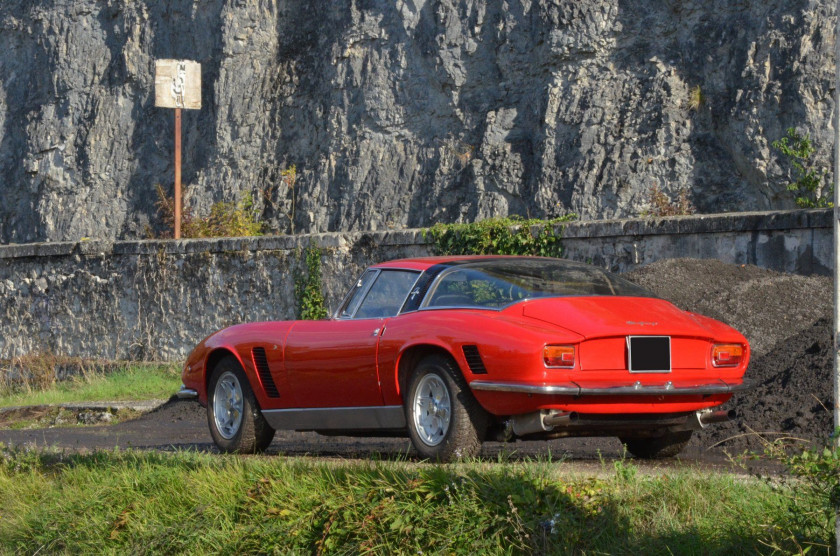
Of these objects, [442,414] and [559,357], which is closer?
[559,357]

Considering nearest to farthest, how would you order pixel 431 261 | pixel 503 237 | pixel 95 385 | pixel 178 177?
pixel 431 261 → pixel 503 237 → pixel 95 385 → pixel 178 177

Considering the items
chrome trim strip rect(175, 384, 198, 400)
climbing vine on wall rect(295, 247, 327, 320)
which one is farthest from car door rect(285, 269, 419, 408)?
climbing vine on wall rect(295, 247, 327, 320)

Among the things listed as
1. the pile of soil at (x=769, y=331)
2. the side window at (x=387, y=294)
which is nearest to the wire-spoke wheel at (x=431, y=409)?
Result: the side window at (x=387, y=294)

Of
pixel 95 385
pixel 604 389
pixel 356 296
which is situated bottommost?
pixel 95 385

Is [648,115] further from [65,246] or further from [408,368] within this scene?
[408,368]

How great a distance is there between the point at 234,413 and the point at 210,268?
968cm

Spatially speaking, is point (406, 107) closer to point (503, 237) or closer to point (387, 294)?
point (503, 237)

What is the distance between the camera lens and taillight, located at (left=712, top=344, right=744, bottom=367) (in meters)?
7.00

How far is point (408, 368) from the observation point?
7.29m

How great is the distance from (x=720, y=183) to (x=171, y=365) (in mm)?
9082

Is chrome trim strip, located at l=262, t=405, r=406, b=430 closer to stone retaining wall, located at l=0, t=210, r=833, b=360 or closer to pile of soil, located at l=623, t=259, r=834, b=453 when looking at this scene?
pile of soil, located at l=623, t=259, r=834, b=453

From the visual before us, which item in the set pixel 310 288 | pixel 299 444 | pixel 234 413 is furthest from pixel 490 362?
pixel 310 288

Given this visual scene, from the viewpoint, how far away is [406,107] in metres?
21.7

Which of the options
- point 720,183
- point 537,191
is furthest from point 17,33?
point 720,183
